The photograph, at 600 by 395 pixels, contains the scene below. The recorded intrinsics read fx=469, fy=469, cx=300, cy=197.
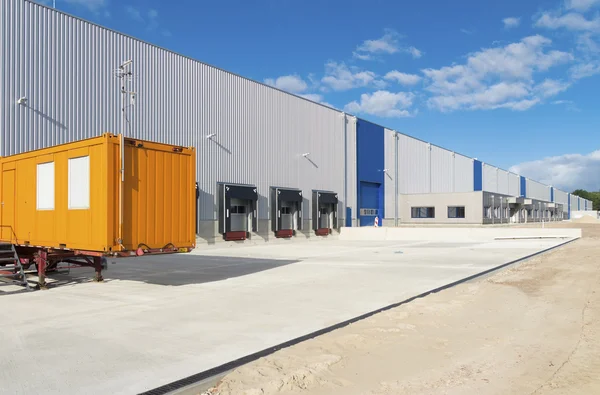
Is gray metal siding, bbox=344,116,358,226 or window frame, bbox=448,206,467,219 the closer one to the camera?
Answer: gray metal siding, bbox=344,116,358,226

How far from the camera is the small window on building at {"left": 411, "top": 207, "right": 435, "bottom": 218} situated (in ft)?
169

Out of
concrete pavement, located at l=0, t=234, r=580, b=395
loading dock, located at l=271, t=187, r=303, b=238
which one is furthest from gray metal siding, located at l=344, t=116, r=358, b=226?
concrete pavement, located at l=0, t=234, r=580, b=395

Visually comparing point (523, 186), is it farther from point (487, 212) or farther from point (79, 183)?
point (79, 183)

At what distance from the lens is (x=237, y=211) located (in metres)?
28.8

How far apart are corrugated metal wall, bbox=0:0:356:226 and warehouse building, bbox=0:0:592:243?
2.0 inches

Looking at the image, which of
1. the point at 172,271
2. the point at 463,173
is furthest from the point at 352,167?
the point at 463,173

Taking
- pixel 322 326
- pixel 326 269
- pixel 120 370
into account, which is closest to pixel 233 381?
pixel 120 370

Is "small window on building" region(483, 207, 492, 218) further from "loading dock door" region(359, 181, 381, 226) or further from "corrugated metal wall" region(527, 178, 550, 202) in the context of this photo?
"corrugated metal wall" region(527, 178, 550, 202)

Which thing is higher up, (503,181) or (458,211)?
(503,181)

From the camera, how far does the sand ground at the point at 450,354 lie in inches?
189

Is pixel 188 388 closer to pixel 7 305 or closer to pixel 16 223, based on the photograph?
pixel 7 305

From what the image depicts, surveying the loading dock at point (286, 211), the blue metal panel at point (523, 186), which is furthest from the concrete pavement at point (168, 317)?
the blue metal panel at point (523, 186)

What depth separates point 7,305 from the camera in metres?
9.48

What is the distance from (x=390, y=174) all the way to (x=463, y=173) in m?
24.0
